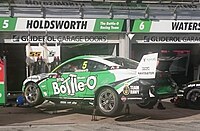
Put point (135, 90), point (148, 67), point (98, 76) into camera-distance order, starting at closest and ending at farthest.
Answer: point (148, 67) → point (135, 90) → point (98, 76)

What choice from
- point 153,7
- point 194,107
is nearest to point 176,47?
point 153,7

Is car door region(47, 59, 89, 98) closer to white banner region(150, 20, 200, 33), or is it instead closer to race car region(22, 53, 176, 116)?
race car region(22, 53, 176, 116)

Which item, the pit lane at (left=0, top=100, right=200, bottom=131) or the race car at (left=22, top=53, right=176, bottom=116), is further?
the race car at (left=22, top=53, right=176, bottom=116)

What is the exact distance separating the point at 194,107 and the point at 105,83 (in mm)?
3936

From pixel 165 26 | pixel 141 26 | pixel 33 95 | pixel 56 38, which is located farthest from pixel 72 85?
pixel 165 26

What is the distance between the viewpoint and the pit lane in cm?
1062

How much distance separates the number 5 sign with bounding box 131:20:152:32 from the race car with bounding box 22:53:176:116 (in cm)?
566

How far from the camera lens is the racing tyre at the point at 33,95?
1310 centimetres

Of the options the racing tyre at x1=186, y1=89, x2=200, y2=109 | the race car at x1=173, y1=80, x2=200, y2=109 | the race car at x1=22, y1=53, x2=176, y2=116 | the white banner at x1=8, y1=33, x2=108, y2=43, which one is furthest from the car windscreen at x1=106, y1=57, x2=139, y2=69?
the white banner at x1=8, y1=33, x2=108, y2=43

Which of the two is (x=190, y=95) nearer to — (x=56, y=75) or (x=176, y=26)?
(x=56, y=75)

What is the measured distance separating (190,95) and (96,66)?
3.88 m

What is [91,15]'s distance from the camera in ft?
57.4

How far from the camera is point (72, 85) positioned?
40.1 feet

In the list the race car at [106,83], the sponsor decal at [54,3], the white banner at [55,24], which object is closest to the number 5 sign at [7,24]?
the white banner at [55,24]
